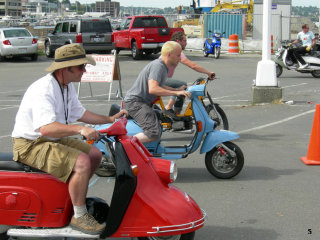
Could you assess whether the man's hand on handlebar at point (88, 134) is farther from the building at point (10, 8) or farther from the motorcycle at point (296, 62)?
the building at point (10, 8)

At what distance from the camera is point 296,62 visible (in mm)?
18141

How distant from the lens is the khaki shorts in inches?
Result: 167

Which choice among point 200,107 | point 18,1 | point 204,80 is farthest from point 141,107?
point 18,1

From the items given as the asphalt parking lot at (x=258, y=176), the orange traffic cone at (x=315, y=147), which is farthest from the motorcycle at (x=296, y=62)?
the orange traffic cone at (x=315, y=147)

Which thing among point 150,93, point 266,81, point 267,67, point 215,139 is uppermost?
point 267,67

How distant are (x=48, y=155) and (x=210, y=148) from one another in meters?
2.92

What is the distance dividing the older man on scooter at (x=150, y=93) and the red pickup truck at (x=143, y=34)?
733 inches

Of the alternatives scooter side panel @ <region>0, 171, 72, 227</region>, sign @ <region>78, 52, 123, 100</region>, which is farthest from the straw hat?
sign @ <region>78, 52, 123, 100</region>

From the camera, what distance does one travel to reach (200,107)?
23.1ft

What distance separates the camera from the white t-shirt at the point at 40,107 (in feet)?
14.0

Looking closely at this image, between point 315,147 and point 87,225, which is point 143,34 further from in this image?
point 87,225

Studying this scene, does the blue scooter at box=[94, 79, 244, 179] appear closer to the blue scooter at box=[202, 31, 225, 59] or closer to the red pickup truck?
the red pickup truck

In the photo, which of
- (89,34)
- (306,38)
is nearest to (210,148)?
(306,38)

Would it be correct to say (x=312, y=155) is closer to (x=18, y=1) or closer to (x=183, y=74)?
(x=183, y=74)
